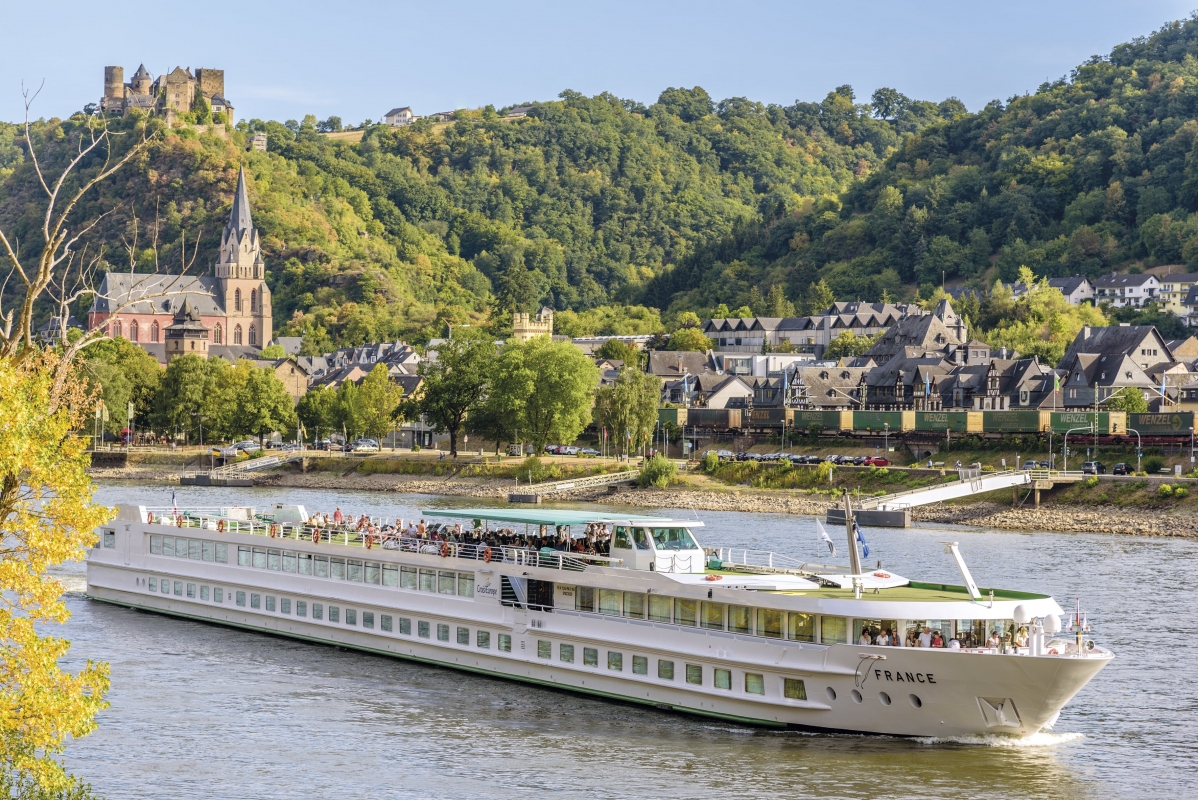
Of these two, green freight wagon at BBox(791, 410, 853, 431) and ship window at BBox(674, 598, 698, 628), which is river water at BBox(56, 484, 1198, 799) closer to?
ship window at BBox(674, 598, 698, 628)

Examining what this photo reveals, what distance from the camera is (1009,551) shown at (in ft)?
204

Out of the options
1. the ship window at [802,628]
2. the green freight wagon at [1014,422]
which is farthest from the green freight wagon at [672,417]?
the ship window at [802,628]

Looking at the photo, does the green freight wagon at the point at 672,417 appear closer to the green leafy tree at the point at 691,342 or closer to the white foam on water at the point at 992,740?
the green leafy tree at the point at 691,342

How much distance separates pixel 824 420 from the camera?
104562 mm

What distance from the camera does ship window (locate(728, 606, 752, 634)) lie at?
97.1 ft

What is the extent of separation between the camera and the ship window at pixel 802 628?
94.2 feet

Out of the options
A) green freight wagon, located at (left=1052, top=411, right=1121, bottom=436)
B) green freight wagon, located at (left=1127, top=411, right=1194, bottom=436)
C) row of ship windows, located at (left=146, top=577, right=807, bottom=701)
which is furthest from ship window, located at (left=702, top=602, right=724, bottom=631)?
green freight wagon, located at (left=1052, top=411, right=1121, bottom=436)

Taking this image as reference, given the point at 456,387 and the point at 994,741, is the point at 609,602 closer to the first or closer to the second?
the point at 994,741

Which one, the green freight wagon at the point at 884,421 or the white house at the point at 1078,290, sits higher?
the white house at the point at 1078,290

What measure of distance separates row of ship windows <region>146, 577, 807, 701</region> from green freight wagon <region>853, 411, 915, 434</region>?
210 ft

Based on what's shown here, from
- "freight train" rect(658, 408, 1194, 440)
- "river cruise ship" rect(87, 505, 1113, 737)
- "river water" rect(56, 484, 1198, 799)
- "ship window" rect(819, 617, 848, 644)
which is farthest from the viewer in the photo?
"freight train" rect(658, 408, 1194, 440)

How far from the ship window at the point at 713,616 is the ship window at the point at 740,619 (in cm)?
25

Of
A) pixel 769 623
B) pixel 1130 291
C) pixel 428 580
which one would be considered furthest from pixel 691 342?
pixel 769 623

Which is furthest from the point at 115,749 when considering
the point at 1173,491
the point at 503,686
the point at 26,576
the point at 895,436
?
the point at 895,436
